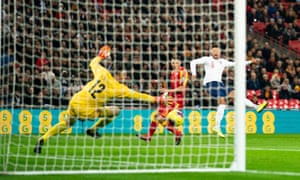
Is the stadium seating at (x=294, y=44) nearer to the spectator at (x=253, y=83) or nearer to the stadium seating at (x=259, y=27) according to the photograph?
the stadium seating at (x=259, y=27)

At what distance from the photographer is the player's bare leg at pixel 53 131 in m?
12.1

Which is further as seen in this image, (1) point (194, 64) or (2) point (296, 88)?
(2) point (296, 88)

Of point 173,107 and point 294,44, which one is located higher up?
point 294,44

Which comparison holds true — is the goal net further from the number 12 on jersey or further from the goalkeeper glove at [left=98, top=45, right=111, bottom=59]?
the number 12 on jersey

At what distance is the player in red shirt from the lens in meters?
14.4

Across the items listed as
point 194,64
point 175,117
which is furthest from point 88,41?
point 175,117

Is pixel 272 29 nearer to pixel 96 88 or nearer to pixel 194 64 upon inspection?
pixel 194 64

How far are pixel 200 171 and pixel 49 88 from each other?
5.13 meters

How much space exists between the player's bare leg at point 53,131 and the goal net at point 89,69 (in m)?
0.12

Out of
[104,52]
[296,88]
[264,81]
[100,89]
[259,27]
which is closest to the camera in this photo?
[104,52]

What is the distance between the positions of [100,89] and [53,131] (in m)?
1.19

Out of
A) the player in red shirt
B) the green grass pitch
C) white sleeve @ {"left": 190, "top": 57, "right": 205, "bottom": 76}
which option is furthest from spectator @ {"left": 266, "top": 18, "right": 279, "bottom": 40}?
the green grass pitch

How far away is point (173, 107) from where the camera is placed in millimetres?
14977

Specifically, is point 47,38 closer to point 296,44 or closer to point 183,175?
point 183,175
